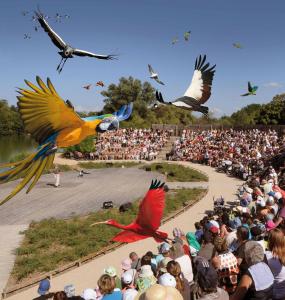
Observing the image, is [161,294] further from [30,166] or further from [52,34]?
[52,34]

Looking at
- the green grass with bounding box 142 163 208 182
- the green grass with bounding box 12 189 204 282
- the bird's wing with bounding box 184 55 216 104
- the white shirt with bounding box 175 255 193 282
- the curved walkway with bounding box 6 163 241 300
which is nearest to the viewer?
the bird's wing with bounding box 184 55 216 104

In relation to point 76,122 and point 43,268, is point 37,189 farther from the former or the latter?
point 76,122

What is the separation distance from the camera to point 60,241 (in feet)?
39.0

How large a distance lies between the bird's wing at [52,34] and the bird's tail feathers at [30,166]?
71 cm

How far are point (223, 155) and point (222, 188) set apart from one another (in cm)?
763

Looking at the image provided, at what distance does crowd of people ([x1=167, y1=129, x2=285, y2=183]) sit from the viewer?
22.1 metres

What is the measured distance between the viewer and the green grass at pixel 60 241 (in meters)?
9.99

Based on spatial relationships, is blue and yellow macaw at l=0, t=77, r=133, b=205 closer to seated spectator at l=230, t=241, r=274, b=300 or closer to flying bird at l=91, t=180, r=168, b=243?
flying bird at l=91, t=180, r=168, b=243

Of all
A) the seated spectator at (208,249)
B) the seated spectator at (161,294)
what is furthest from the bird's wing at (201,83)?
the seated spectator at (208,249)

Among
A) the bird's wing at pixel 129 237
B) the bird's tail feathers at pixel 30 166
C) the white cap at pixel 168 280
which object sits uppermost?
the bird's tail feathers at pixel 30 166

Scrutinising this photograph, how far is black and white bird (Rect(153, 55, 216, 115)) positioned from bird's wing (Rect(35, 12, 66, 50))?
87 centimetres

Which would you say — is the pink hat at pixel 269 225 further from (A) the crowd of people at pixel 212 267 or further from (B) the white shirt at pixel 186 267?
(B) the white shirt at pixel 186 267

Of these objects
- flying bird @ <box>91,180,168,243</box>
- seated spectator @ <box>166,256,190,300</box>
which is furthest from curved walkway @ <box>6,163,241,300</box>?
flying bird @ <box>91,180,168,243</box>

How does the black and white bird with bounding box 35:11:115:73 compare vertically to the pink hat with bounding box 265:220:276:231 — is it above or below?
above
